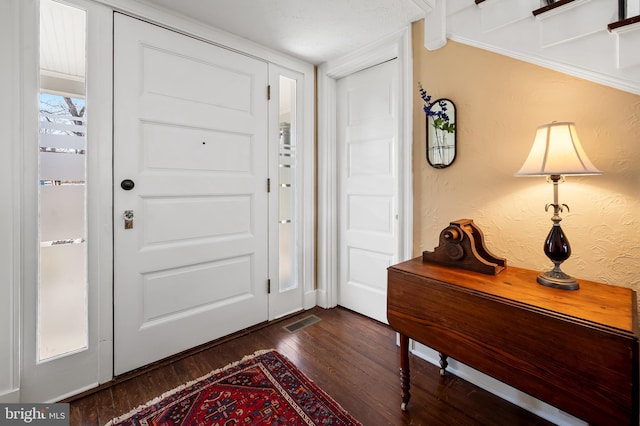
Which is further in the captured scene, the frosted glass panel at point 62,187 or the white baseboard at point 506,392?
the frosted glass panel at point 62,187

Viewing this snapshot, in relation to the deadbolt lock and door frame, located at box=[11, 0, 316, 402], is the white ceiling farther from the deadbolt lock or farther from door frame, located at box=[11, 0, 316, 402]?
the deadbolt lock

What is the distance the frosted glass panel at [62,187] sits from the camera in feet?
4.95

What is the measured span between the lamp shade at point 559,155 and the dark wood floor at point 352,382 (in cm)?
119

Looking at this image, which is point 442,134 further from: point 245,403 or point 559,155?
point 245,403

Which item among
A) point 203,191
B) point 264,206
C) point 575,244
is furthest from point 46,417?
point 575,244

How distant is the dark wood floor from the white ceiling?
7.18 ft

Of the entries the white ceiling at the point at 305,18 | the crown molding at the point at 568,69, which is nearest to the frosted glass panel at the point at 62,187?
the white ceiling at the point at 305,18

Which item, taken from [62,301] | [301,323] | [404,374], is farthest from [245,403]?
[62,301]

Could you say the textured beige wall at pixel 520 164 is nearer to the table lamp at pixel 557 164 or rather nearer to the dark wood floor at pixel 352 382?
the table lamp at pixel 557 164

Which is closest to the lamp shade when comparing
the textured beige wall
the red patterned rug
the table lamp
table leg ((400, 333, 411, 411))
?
the table lamp

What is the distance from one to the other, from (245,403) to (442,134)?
1.87 meters

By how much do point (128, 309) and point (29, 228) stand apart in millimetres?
650

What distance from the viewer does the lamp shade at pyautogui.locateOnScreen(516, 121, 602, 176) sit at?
44.3 inches

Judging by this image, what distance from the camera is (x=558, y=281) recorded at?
1204 mm
